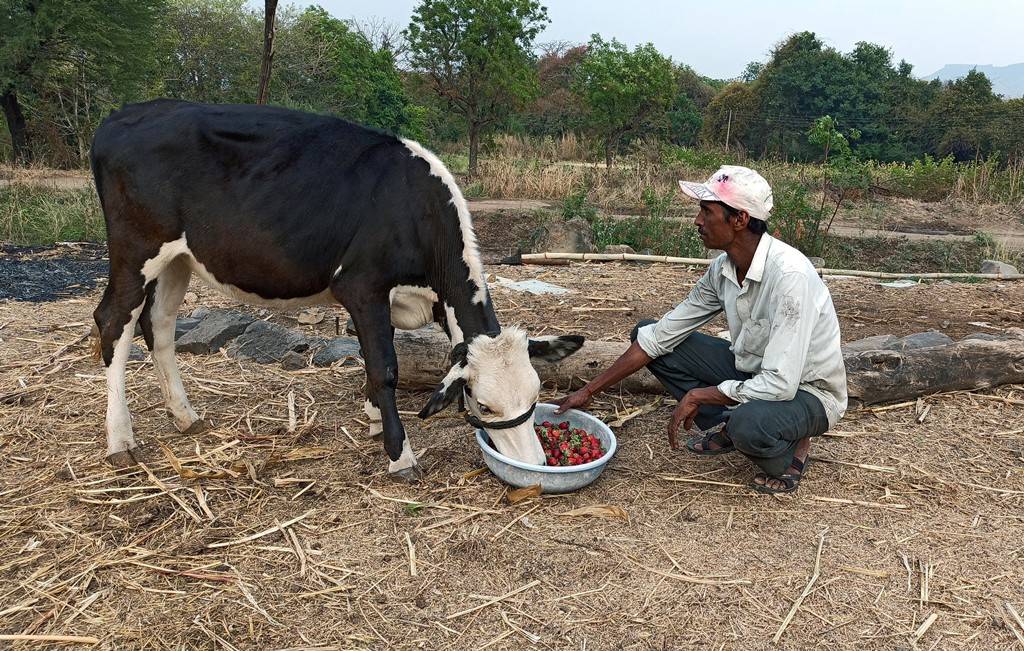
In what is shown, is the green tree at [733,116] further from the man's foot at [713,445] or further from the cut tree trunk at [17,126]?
the man's foot at [713,445]

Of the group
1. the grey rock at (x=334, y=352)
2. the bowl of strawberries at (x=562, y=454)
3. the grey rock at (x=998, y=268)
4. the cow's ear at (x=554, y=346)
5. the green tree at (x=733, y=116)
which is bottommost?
the grey rock at (x=334, y=352)

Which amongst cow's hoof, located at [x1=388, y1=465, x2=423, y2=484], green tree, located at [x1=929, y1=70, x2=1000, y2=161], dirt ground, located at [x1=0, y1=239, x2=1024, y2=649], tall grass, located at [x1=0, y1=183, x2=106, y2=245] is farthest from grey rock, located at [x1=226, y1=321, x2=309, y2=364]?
green tree, located at [x1=929, y1=70, x2=1000, y2=161]

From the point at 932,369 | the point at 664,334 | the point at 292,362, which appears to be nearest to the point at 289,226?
the point at 292,362

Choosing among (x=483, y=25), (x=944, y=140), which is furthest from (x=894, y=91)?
(x=483, y=25)

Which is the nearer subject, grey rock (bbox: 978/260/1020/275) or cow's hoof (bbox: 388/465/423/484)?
cow's hoof (bbox: 388/465/423/484)

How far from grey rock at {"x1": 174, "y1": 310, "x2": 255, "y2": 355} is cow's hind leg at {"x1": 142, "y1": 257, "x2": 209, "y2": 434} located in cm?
119

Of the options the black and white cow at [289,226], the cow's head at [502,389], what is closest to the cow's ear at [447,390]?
the cow's head at [502,389]

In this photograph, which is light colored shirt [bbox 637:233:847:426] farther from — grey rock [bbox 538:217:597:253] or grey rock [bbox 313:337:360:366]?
grey rock [bbox 538:217:597:253]

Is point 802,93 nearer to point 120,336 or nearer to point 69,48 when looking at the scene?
point 69,48

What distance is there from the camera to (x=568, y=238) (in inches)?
420

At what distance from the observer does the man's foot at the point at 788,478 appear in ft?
12.2

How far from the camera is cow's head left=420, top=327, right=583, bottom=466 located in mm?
3506

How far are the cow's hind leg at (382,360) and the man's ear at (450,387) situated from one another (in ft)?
1.17

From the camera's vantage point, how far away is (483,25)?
1574cm
